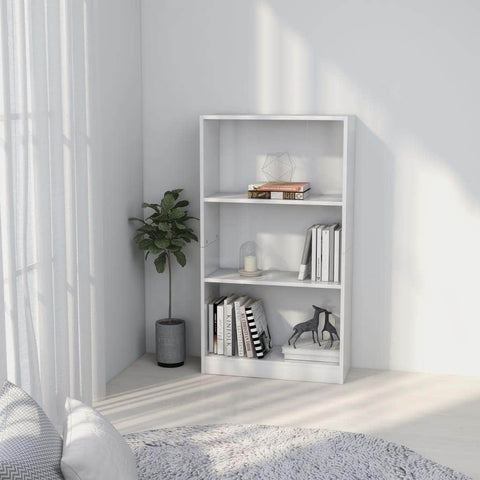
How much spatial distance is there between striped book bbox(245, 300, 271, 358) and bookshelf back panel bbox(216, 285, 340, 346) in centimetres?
8

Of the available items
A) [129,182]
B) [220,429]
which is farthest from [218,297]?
[220,429]

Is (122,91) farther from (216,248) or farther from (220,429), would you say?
(220,429)

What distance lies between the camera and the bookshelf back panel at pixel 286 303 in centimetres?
440

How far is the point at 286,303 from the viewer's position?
14.6 feet

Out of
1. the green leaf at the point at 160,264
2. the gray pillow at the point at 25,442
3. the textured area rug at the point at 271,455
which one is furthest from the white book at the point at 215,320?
the gray pillow at the point at 25,442

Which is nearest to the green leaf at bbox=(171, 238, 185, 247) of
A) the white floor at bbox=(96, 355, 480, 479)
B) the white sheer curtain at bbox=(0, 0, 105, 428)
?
the white sheer curtain at bbox=(0, 0, 105, 428)

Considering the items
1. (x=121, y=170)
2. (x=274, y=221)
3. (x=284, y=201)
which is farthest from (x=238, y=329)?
(x=121, y=170)

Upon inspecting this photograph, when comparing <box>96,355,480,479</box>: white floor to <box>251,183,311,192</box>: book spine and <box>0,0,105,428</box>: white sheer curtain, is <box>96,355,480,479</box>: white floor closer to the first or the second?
<box>0,0,105,428</box>: white sheer curtain

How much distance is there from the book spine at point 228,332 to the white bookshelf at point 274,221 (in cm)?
5

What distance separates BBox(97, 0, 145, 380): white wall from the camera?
4047 mm

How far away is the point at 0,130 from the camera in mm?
2912

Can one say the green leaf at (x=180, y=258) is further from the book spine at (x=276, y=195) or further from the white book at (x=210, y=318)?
the book spine at (x=276, y=195)

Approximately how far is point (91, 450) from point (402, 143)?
2.68 metres

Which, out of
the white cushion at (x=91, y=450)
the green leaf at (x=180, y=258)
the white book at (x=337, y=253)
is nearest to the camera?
the white cushion at (x=91, y=450)
